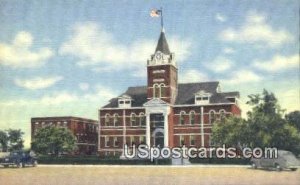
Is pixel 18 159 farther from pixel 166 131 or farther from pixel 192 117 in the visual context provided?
pixel 192 117

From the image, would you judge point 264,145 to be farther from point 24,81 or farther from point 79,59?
point 24,81

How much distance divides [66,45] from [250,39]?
203 cm

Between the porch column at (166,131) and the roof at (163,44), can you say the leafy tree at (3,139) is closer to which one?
the porch column at (166,131)

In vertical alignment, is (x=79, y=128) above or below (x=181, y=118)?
below

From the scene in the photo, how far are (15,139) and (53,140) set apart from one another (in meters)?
0.50

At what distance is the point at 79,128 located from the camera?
6688mm

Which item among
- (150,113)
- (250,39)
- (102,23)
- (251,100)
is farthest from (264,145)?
(102,23)

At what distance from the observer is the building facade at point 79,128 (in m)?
6.62

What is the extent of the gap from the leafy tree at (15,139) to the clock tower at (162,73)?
164 centimetres

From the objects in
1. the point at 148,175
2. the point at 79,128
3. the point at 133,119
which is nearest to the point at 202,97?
the point at 133,119

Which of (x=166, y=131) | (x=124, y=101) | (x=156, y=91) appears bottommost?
(x=166, y=131)

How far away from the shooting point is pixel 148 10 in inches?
247

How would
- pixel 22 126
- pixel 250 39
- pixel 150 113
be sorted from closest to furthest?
pixel 250 39, pixel 22 126, pixel 150 113

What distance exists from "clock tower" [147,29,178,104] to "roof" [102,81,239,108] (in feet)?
0.32
